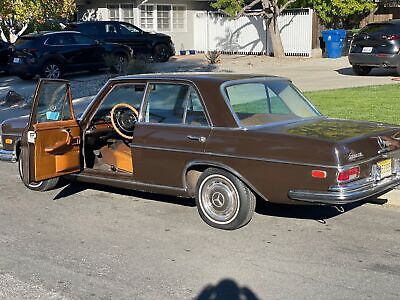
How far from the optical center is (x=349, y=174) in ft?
17.4

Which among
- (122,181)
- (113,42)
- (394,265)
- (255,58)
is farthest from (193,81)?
(255,58)

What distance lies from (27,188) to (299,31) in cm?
2100

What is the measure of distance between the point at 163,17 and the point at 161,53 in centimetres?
471

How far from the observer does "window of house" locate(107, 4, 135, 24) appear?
96.3 feet

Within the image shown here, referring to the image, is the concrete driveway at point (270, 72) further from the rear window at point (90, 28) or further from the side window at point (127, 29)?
the rear window at point (90, 28)

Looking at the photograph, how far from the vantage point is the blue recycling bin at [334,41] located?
25.8m

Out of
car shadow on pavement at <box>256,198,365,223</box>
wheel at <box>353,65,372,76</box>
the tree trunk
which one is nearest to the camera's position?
car shadow on pavement at <box>256,198,365,223</box>

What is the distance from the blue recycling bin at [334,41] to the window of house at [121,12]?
9.21 m

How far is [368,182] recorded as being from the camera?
18.2 feet

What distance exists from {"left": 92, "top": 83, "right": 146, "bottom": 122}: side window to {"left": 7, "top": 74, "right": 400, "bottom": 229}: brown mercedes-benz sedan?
15 millimetres

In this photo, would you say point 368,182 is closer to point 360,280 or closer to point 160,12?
point 360,280

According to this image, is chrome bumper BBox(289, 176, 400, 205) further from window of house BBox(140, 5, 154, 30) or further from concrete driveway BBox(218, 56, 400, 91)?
window of house BBox(140, 5, 154, 30)

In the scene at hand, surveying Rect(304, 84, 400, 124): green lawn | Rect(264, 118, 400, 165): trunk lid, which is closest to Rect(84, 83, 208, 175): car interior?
Rect(264, 118, 400, 165): trunk lid

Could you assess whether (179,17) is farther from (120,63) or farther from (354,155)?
(354,155)
